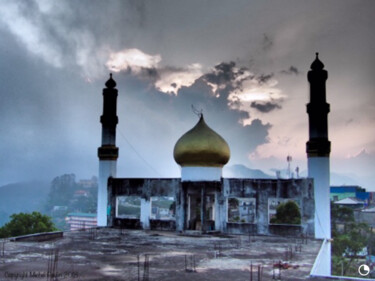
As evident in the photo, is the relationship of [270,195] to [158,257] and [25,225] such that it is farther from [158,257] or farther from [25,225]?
[25,225]

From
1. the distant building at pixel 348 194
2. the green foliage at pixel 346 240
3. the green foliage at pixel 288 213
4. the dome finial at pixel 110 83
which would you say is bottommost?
the green foliage at pixel 346 240

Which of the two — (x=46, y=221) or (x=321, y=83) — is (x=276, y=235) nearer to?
(x=321, y=83)

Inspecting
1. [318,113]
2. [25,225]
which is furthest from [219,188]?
[25,225]

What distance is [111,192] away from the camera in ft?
90.2

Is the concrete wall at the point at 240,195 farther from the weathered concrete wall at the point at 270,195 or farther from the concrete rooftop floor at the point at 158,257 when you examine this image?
the concrete rooftop floor at the point at 158,257

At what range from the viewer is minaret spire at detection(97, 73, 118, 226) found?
90.6 ft

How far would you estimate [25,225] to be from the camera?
128ft

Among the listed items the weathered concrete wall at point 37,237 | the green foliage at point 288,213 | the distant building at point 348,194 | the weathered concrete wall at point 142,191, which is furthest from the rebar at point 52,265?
the distant building at point 348,194

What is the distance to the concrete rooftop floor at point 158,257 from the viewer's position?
1165cm

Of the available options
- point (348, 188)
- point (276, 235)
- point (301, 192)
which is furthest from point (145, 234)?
point (348, 188)

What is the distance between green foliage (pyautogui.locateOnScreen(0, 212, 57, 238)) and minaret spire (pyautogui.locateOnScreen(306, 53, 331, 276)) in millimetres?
26245

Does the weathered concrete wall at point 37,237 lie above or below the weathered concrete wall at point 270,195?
below

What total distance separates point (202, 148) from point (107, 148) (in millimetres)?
7294

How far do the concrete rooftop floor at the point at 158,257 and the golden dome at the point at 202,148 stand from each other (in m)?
4.85
